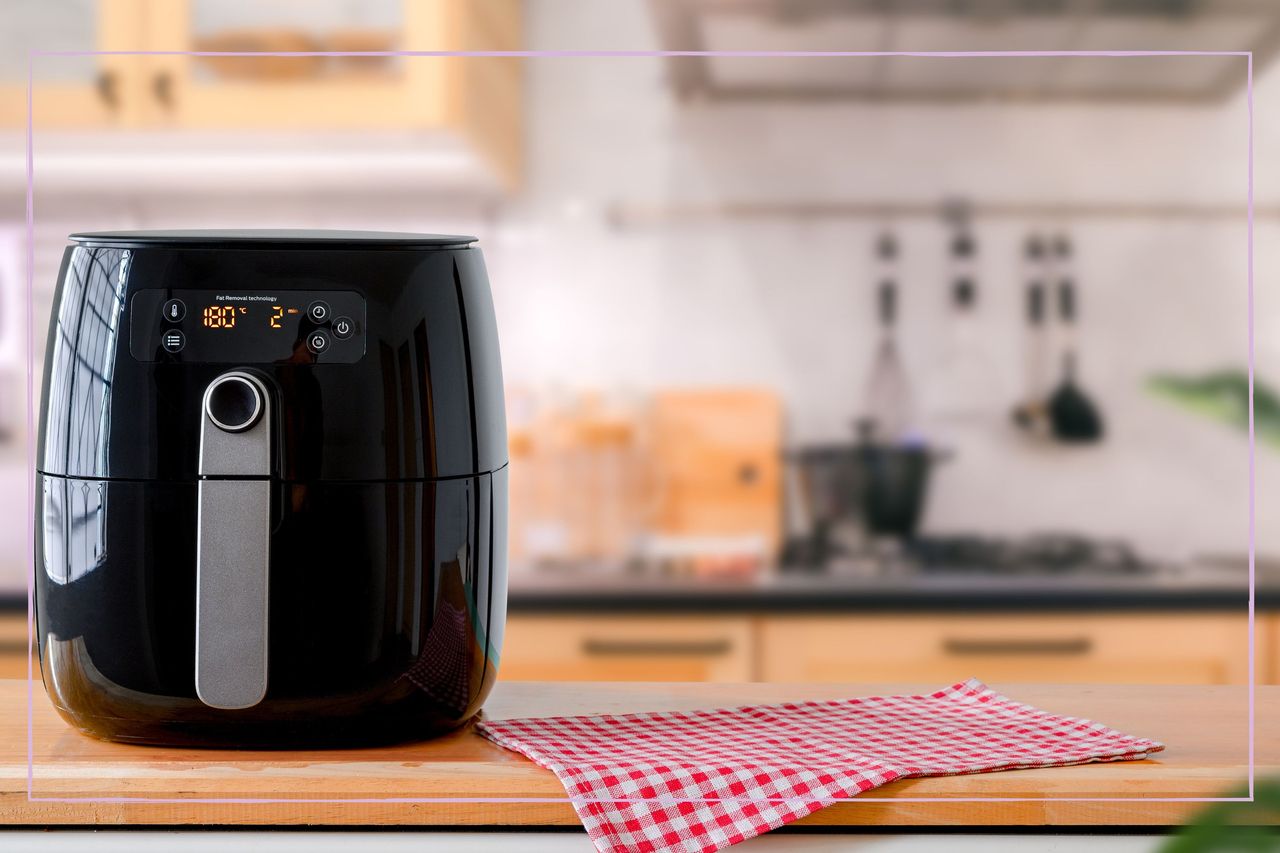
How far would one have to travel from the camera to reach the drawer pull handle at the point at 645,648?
210 centimetres

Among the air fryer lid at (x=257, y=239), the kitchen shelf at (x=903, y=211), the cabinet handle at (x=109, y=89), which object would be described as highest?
the cabinet handle at (x=109, y=89)

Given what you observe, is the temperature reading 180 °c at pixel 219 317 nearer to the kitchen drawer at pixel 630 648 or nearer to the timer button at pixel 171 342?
the timer button at pixel 171 342

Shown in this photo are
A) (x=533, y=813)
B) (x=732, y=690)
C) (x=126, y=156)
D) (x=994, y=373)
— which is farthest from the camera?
(x=994, y=373)

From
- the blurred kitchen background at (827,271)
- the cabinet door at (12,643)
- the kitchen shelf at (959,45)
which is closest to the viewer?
the cabinet door at (12,643)

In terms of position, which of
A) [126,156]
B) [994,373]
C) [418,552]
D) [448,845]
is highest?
[126,156]

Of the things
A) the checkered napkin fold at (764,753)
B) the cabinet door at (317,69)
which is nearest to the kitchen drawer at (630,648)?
the cabinet door at (317,69)

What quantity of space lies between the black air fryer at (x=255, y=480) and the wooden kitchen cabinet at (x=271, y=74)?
5.33ft

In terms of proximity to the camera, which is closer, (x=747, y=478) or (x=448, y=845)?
(x=448, y=845)

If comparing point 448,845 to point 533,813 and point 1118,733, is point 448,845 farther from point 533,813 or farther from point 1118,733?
point 1118,733

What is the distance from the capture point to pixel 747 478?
8.33 feet

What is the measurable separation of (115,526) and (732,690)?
38cm

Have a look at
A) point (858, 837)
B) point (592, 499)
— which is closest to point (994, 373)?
point (592, 499)

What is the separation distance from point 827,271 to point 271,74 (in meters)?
1.06

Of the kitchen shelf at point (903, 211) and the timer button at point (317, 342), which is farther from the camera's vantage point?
the kitchen shelf at point (903, 211)
